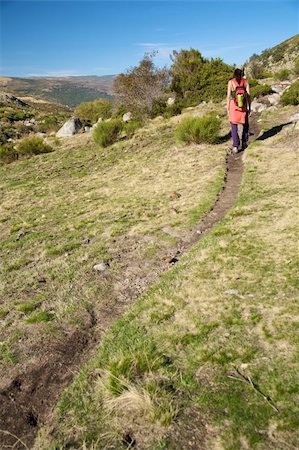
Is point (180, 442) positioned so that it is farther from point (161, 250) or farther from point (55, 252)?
point (55, 252)

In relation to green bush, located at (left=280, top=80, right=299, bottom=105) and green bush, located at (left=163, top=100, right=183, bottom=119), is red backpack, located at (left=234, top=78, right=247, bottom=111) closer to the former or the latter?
green bush, located at (left=280, top=80, right=299, bottom=105)

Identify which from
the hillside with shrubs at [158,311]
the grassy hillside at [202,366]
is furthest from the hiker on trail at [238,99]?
the grassy hillside at [202,366]

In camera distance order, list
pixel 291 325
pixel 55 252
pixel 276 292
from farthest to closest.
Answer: pixel 55 252, pixel 276 292, pixel 291 325

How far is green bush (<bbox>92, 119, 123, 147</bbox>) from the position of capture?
22.1 metres

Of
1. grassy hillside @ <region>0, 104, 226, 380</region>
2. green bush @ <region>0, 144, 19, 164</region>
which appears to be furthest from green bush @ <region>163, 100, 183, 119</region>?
green bush @ <region>0, 144, 19, 164</region>

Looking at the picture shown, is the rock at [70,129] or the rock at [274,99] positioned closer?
the rock at [274,99]

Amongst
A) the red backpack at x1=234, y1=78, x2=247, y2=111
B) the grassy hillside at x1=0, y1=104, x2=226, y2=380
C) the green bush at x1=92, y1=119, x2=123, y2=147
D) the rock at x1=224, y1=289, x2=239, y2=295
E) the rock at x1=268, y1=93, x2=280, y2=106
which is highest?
the red backpack at x1=234, y1=78, x2=247, y2=111

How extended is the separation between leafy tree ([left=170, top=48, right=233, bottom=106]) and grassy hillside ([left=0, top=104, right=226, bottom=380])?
18.3m

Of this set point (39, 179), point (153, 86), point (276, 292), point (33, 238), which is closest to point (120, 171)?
point (39, 179)

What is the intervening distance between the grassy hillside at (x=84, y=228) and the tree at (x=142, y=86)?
18.1m

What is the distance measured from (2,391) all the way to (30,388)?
13.8 inches

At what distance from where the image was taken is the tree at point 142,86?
35.5m

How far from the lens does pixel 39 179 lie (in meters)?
17.8

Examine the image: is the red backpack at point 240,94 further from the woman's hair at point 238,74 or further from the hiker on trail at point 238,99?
the woman's hair at point 238,74
